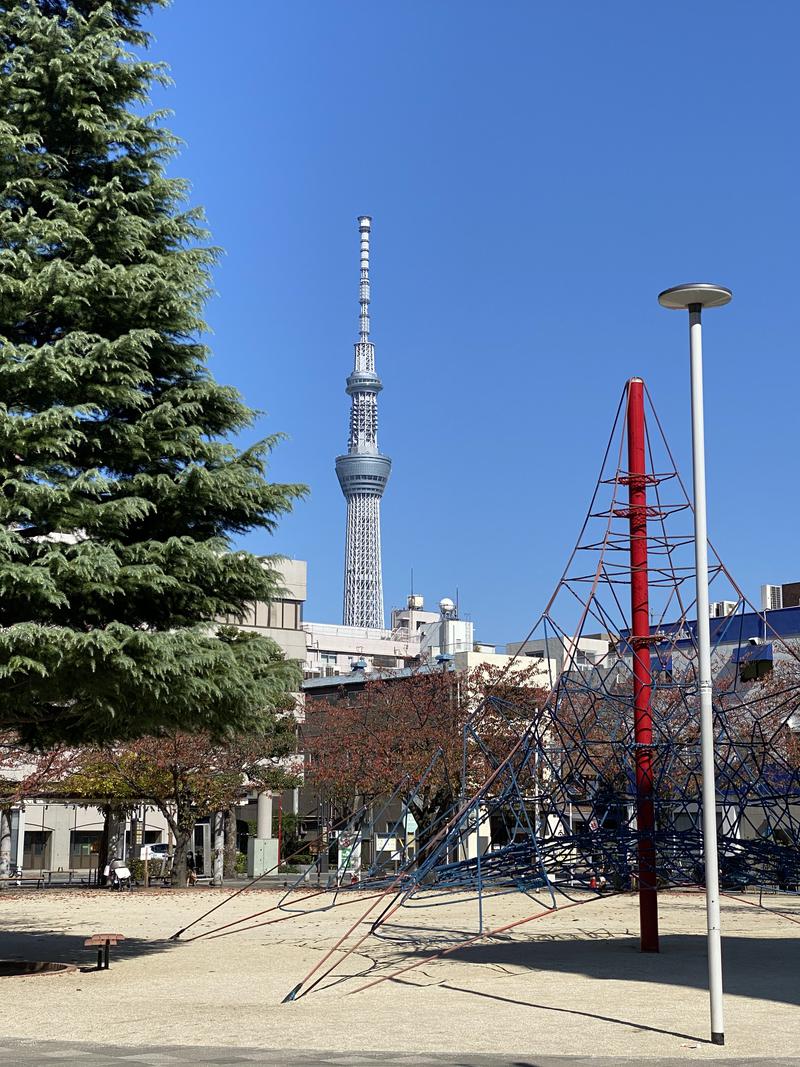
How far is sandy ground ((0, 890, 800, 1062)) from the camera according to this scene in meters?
12.7

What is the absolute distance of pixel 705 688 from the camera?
1227 centimetres

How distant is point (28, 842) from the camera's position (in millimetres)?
73812

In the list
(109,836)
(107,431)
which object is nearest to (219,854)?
(109,836)

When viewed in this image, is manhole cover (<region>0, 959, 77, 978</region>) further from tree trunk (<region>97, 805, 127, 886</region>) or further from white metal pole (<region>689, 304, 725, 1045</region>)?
tree trunk (<region>97, 805, 127, 886</region>)

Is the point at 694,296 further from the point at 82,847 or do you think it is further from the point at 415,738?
the point at 82,847

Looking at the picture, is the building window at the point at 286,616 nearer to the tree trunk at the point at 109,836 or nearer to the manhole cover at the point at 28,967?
the tree trunk at the point at 109,836

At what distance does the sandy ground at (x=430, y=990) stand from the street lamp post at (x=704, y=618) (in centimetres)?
81

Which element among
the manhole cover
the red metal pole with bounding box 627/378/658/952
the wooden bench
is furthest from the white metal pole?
the manhole cover

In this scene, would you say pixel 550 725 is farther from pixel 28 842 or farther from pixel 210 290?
pixel 28 842

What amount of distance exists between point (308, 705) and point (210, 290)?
1660 inches

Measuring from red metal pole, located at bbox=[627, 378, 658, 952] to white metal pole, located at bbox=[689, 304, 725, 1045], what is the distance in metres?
6.99

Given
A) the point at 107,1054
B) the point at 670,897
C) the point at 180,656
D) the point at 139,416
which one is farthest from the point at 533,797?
the point at 670,897

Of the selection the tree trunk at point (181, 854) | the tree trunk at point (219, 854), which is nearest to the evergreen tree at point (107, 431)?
the tree trunk at point (181, 854)

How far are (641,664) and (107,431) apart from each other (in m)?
8.63
